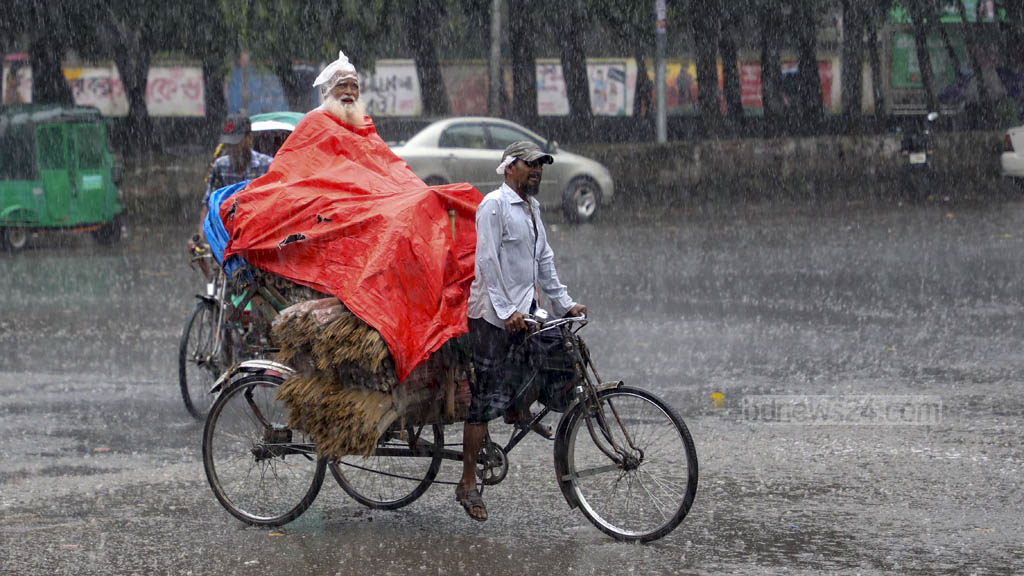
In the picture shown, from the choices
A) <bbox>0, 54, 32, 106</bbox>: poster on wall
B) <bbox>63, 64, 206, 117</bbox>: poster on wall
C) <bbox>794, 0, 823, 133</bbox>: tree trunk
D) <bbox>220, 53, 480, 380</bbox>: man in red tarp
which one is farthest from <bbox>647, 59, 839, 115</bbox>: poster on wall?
<bbox>220, 53, 480, 380</bbox>: man in red tarp

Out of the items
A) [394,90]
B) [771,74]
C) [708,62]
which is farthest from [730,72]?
[394,90]

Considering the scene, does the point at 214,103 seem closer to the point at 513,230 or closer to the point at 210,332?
the point at 210,332

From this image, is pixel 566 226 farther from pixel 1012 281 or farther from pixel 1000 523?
pixel 1000 523

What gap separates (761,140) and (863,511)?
751 inches

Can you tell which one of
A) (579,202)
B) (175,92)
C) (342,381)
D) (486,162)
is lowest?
(579,202)

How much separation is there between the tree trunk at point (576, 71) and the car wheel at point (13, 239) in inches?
539

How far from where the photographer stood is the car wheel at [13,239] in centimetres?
1756

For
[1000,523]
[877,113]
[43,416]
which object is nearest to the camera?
[1000,523]

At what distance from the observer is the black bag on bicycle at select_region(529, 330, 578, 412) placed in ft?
19.0

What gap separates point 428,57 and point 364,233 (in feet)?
81.7

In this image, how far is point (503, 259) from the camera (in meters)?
5.80

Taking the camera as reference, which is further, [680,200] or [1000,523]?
[680,200]

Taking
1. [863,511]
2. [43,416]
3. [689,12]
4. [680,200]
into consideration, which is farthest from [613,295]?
[689,12]

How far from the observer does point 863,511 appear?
6.04m
